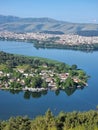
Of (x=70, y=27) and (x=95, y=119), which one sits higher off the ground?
(x=70, y=27)

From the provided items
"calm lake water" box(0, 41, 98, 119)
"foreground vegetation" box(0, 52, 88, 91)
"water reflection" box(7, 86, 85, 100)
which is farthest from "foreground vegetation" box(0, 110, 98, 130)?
"foreground vegetation" box(0, 52, 88, 91)

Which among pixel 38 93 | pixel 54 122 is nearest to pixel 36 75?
pixel 38 93

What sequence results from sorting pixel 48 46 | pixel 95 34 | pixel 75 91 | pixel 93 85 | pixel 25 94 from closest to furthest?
pixel 25 94 < pixel 75 91 < pixel 93 85 < pixel 48 46 < pixel 95 34

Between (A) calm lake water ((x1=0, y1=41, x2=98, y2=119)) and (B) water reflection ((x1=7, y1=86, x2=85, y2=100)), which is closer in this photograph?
(A) calm lake water ((x1=0, y1=41, x2=98, y2=119))

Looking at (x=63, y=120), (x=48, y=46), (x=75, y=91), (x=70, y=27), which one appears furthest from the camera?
(x=70, y=27)

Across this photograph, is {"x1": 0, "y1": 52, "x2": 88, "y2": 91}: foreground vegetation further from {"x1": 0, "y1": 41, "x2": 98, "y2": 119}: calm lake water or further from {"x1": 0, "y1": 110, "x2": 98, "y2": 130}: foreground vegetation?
{"x1": 0, "y1": 110, "x2": 98, "y2": 130}: foreground vegetation

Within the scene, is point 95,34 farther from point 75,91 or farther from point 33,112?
point 33,112

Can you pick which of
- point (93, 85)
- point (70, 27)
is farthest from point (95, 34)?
point (93, 85)
